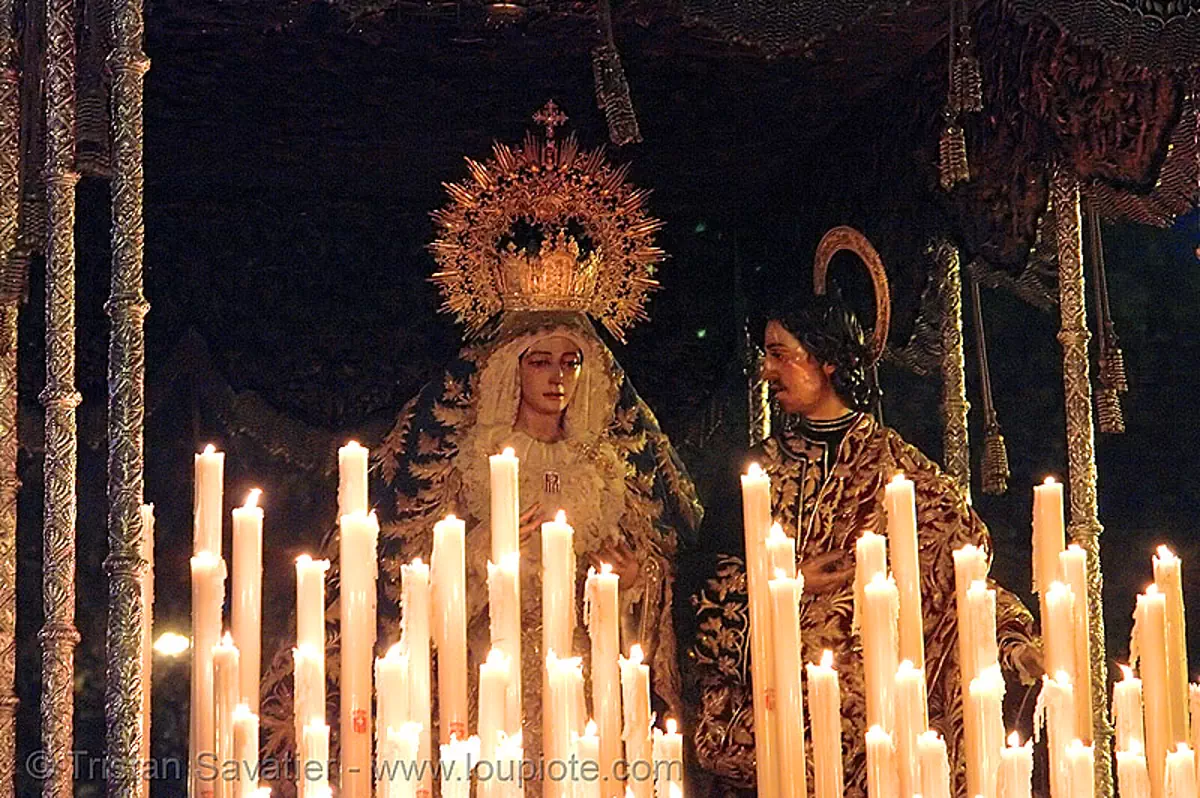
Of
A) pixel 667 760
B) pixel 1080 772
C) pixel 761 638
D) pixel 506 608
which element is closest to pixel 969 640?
pixel 761 638

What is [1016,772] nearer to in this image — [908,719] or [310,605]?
[908,719]

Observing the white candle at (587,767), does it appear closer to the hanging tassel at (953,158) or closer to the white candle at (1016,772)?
the white candle at (1016,772)

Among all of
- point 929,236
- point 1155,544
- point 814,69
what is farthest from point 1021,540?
point 814,69

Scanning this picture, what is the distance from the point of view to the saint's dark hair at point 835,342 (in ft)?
17.8

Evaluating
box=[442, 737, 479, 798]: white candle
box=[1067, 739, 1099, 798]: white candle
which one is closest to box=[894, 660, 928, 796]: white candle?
box=[1067, 739, 1099, 798]: white candle

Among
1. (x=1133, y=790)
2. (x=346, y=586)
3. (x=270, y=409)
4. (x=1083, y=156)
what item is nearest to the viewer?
(x=1133, y=790)

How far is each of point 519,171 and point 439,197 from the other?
27.5 inches

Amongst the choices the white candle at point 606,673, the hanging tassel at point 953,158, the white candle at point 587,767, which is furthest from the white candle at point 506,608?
the hanging tassel at point 953,158

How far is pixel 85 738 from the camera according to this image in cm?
596

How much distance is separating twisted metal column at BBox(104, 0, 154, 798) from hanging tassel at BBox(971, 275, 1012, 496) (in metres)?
2.09

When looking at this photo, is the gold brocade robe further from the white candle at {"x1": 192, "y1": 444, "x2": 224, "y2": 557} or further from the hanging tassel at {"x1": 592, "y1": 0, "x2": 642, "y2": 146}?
the white candle at {"x1": 192, "y1": 444, "x2": 224, "y2": 557}

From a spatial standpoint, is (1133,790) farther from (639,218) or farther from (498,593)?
(639,218)

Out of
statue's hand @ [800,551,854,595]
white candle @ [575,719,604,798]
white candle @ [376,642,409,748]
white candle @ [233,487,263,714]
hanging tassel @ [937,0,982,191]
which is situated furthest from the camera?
statue's hand @ [800,551,854,595]

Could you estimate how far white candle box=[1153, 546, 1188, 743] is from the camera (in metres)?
3.82
